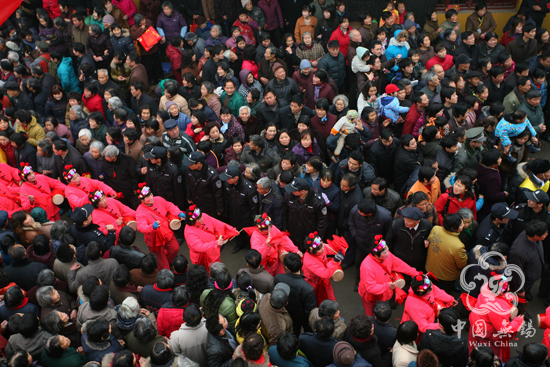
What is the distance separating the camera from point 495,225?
5.28 m

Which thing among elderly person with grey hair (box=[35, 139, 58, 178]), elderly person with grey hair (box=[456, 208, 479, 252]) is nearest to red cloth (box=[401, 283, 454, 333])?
elderly person with grey hair (box=[456, 208, 479, 252])

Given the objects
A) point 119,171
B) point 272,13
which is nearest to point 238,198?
point 119,171

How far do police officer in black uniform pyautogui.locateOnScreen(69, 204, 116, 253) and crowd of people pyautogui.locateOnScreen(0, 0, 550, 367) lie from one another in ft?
0.07

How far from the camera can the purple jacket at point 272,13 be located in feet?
36.1

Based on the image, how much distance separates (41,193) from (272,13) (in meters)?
7.05

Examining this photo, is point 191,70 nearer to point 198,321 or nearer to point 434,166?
point 434,166

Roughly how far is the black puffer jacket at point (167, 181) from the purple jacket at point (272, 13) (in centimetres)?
582

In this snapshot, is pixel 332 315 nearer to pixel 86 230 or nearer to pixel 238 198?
pixel 238 198

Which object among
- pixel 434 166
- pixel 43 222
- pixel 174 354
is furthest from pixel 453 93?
pixel 43 222

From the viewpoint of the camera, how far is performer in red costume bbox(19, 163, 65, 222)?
659 cm

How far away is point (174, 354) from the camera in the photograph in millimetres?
4059

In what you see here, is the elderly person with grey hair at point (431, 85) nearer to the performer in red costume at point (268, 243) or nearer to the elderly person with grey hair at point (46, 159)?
the performer in red costume at point (268, 243)

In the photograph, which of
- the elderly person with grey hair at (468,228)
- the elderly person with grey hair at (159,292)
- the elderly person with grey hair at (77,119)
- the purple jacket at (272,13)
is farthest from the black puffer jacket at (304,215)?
the purple jacket at (272,13)

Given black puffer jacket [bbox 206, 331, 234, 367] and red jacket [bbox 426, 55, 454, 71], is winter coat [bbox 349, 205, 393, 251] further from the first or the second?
red jacket [bbox 426, 55, 454, 71]
